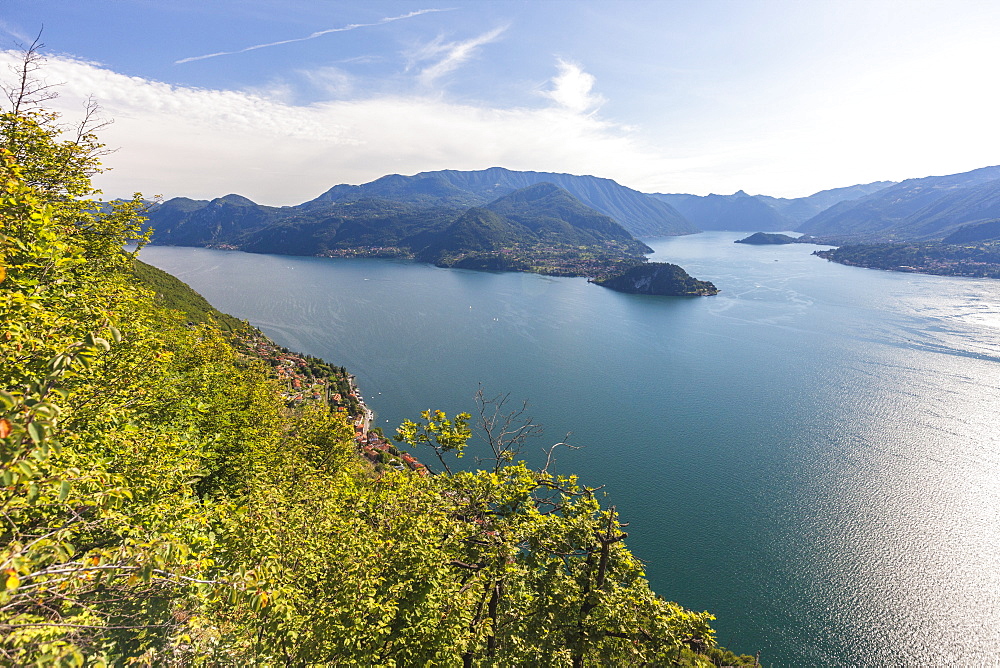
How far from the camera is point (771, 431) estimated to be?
51.9 metres

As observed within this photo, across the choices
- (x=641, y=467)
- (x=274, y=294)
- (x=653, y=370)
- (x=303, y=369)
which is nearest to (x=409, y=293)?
(x=274, y=294)

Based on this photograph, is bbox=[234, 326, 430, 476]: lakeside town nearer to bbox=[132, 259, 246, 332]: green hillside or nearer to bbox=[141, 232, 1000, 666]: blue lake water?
bbox=[141, 232, 1000, 666]: blue lake water

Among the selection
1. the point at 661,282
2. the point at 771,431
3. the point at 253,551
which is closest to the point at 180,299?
the point at 253,551

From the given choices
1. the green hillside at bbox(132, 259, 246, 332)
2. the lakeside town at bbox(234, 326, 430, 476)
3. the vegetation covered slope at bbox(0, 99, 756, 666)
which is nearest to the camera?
the vegetation covered slope at bbox(0, 99, 756, 666)

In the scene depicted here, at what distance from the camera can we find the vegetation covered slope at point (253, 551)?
555 cm

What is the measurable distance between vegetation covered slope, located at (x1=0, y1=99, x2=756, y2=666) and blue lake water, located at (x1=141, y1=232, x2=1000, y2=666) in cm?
2746

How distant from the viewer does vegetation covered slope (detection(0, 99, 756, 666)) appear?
5551mm

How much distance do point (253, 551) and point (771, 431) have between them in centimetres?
5963

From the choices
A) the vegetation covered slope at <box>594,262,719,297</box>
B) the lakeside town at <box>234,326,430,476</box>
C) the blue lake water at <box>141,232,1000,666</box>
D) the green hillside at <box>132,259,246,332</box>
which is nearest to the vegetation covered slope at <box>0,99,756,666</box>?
the lakeside town at <box>234,326,430,476</box>

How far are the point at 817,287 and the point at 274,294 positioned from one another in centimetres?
19612

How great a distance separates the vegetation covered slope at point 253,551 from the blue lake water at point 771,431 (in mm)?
27463

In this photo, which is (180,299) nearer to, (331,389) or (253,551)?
(331,389)

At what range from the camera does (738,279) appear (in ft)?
567

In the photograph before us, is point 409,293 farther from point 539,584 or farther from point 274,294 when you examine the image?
point 539,584
